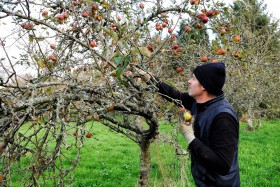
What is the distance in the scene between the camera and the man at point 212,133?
84.7 inches

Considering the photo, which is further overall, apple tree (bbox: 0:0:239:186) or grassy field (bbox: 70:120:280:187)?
grassy field (bbox: 70:120:280:187)

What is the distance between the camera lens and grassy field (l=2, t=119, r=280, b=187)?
4687 millimetres

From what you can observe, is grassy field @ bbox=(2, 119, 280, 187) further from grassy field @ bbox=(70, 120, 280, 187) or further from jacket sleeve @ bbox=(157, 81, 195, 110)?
jacket sleeve @ bbox=(157, 81, 195, 110)

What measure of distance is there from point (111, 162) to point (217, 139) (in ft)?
18.4

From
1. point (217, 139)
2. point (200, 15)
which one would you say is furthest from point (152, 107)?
point (200, 15)

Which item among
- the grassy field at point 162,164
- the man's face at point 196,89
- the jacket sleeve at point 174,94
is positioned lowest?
the grassy field at point 162,164

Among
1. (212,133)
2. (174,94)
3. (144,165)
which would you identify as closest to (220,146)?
(212,133)

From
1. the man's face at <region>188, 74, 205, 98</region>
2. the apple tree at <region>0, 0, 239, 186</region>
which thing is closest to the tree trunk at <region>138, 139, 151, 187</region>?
the apple tree at <region>0, 0, 239, 186</region>

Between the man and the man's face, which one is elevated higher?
the man's face

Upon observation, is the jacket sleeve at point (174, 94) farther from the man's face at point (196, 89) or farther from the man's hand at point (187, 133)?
the man's hand at point (187, 133)

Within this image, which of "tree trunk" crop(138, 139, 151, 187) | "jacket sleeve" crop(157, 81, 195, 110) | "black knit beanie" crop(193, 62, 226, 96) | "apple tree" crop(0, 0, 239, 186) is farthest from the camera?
"tree trunk" crop(138, 139, 151, 187)

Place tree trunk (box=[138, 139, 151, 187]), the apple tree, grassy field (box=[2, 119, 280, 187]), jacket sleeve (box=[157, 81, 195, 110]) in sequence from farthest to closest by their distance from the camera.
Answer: grassy field (box=[2, 119, 280, 187])
tree trunk (box=[138, 139, 151, 187])
jacket sleeve (box=[157, 81, 195, 110])
the apple tree

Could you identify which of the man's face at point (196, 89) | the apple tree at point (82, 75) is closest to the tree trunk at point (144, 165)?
the apple tree at point (82, 75)

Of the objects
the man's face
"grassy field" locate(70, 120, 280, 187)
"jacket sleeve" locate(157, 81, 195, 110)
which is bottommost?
"grassy field" locate(70, 120, 280, 187)
